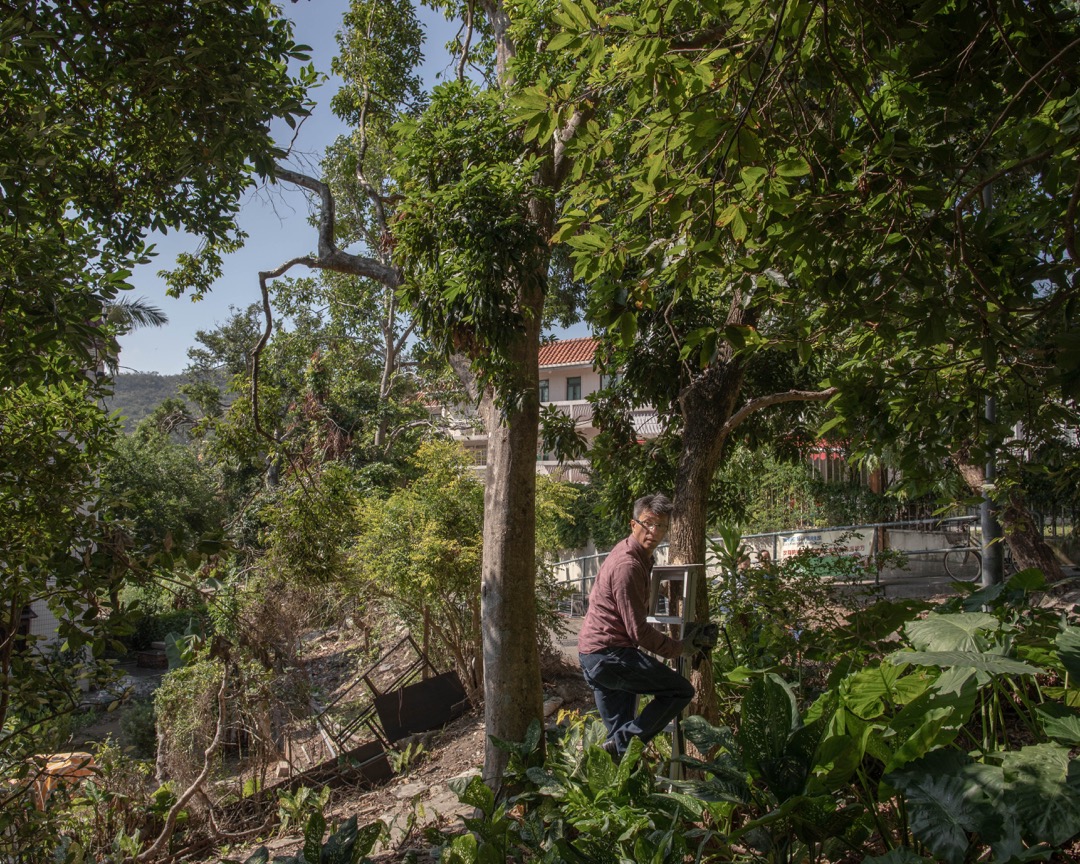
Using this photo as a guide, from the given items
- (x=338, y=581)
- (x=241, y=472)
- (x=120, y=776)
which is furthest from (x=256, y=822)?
(x=241, y=472)

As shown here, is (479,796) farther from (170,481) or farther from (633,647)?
(170,481)

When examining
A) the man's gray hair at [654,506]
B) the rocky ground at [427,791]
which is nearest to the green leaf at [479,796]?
the rocky ground at [427,791]

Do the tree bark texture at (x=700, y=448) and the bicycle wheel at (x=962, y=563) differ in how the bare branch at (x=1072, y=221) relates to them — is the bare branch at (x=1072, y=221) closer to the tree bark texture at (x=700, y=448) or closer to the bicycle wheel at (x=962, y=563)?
the tree bark texture at (x=700, y=448)

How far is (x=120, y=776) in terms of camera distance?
7684 millimetres

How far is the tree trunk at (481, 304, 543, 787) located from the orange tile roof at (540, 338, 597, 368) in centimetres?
2481

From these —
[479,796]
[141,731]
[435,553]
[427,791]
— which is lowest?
[141,731]

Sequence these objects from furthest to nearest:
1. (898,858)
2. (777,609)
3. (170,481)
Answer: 1. (170,481)
2. (777,609)
3. (898,858)

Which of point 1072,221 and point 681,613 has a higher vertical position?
point 1072,221

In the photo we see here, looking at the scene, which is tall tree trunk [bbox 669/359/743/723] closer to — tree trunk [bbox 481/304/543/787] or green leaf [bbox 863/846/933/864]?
tree trunk [bbox 481/304/543/787]

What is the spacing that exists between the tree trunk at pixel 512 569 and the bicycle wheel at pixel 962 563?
42.5 feet

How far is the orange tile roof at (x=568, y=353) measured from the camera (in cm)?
3097

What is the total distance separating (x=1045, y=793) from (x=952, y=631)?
106 cm

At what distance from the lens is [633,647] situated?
4.48 meters

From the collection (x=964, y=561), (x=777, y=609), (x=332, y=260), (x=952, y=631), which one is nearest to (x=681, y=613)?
(x=952, y=631)
